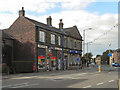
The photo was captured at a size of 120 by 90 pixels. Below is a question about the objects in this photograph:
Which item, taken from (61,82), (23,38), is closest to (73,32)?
(23,38)

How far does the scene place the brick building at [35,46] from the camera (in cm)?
2833

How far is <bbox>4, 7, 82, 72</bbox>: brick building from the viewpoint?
28.3 meters

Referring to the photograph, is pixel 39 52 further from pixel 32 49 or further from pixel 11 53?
pixel 11 53

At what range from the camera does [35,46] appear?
28422 mm

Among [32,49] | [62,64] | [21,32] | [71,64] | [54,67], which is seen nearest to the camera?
[32,49]

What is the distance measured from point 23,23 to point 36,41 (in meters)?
4.42

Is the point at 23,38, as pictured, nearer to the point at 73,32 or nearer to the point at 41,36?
the point at 41,36

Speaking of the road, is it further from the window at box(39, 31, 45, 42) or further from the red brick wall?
the window at box(39, 31, 45, 42)

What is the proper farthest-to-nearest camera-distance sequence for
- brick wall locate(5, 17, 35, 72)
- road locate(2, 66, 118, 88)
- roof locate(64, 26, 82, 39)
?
1. roof locate(64, 26, 82, 39)
2. brick wall locate(5, 17, 35, 72)
3. road locate(2, 66, 118, 88)

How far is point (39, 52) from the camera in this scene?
2931 cm

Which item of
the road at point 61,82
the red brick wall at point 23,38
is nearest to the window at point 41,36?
the red brick wall at point 23,38

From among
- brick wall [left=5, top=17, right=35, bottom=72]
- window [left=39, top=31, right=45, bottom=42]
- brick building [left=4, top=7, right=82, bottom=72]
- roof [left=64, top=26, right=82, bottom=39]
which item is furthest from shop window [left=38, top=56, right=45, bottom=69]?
roof [left=64, top=26, right=82, bottom=39]

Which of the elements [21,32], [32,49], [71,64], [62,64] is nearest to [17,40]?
[21,32]

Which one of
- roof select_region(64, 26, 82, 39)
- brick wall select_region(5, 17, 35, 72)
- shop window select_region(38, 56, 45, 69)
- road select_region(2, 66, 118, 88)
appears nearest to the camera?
road select_region(2, 66, 118, 88)
